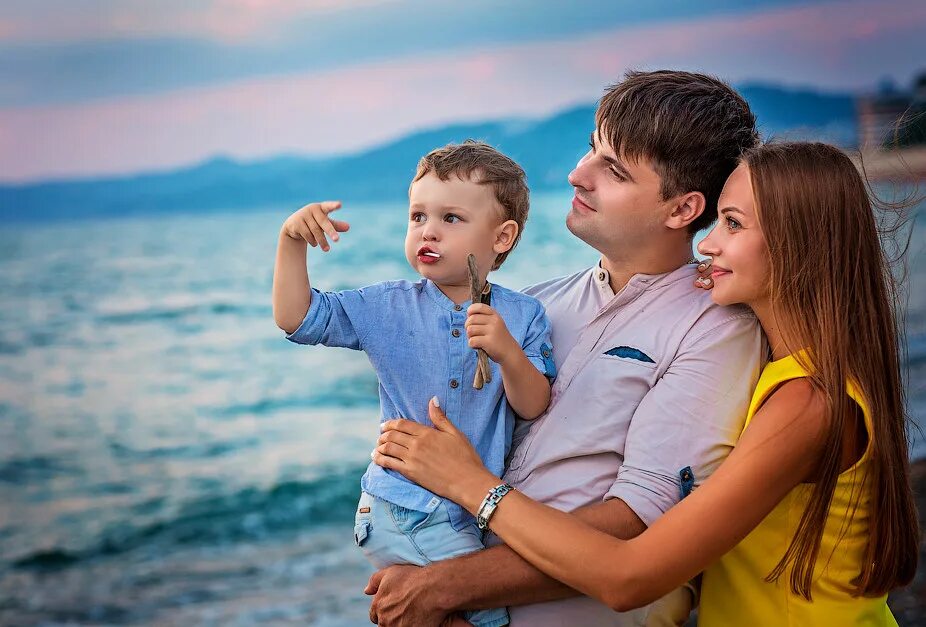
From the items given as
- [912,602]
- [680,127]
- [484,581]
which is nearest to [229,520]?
[912,602]

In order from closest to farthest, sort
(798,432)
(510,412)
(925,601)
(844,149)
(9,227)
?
1. (798,432)
2. (844,149)
3. (510,412)
4. (925,601)
5. (9,227)

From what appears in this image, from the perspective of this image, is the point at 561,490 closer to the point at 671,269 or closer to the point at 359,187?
the point at 671,269

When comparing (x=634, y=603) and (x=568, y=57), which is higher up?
(x=568, y=57)

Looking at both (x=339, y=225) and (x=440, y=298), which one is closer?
(x=339, y=225)

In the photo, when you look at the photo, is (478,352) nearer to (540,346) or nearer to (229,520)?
(540,346)

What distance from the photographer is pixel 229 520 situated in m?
10.4

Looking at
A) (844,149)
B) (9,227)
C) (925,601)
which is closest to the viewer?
(844,149)

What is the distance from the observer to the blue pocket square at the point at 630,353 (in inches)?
98.7

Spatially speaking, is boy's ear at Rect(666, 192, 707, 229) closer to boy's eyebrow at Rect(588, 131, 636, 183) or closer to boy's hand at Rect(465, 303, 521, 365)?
boy's eyebrow at Rect(588, 131, 636, 183)

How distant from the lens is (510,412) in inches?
101

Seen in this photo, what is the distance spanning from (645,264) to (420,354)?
0.65 m

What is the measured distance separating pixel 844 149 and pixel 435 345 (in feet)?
3.43

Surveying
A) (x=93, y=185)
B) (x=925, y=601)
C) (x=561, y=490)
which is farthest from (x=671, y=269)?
(x=93, y=185)

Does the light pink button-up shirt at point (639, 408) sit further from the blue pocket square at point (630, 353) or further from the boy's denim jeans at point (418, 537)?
the boy's denim jeans at point (418, 537)
